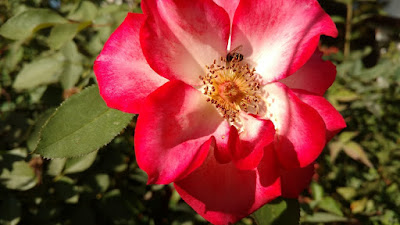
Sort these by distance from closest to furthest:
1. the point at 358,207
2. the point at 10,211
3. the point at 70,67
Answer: the point at 10,211
the point at 70,67
the point at 358,207

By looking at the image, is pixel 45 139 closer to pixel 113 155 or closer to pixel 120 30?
pixel 120 30

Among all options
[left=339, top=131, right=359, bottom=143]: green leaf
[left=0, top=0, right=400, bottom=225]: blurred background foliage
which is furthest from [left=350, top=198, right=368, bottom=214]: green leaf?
[left=339, top=131, right=359, bottom=143]: green leaf

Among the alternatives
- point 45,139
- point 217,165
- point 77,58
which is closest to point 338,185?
point 217,165

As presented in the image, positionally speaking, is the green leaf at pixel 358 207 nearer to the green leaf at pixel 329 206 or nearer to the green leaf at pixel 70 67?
the green leaf at pixel 329 206

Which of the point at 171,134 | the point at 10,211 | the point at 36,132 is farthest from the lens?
the point at 10,211

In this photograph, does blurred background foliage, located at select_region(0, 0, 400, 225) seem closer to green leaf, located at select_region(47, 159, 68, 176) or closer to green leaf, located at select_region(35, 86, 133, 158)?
green leaf, located at select_region(47, 159, 68, 176)

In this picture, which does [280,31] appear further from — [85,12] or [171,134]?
[85,12]

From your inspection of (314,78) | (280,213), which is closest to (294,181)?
(280,213)
